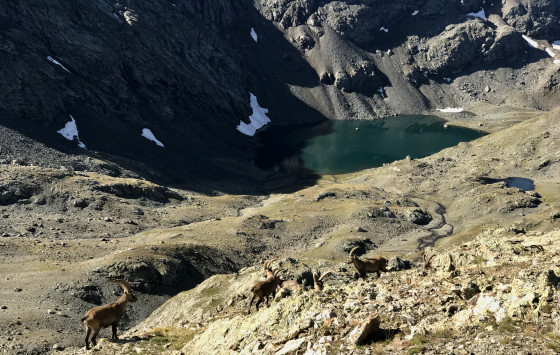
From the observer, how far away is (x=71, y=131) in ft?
385

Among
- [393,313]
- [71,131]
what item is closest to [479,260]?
[393,313]

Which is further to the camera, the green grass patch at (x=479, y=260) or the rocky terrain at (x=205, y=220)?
the green grass patch at (x=479, y=260)

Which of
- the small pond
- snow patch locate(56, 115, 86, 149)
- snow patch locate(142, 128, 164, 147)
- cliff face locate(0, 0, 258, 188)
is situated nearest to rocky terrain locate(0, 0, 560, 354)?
cliff face locate(0, 0, 258, 188)

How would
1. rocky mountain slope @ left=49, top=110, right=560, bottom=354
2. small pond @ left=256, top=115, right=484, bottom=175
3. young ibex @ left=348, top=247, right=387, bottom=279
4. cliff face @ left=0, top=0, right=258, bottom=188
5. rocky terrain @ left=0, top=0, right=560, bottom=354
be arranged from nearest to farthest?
rocky mountain slope @ left=49, top=110, right=560, bottom=354, rocky terrain @ left=0, top=0, right=560, bottom=354, young ibex @ left=348, top=247, right=387, bottom=279, cliff face @ left=0, top=0, right=258, bottom=188, small pond @ left=256, top=115, right=484, bottom=175

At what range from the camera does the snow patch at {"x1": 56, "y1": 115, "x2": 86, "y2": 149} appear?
114 m

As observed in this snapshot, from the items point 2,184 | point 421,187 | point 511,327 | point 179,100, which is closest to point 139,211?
point 2,184

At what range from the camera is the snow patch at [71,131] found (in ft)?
375

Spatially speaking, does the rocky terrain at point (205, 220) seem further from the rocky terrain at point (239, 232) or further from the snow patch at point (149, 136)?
the snow patch at point (149, 136)

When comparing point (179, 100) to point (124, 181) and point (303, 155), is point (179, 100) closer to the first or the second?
point (303, 155)

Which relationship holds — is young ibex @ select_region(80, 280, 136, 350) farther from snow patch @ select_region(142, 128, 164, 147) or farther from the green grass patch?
snow patch @ select_region(142, 128, 164, 147)

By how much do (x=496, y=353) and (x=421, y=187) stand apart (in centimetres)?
10934

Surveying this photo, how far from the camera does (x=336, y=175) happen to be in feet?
474

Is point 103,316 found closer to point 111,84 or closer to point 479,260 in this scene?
point 479,260

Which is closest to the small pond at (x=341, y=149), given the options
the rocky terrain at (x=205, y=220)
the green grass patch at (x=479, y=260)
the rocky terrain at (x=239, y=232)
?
the rocky terrain at (x=205, y=220)
